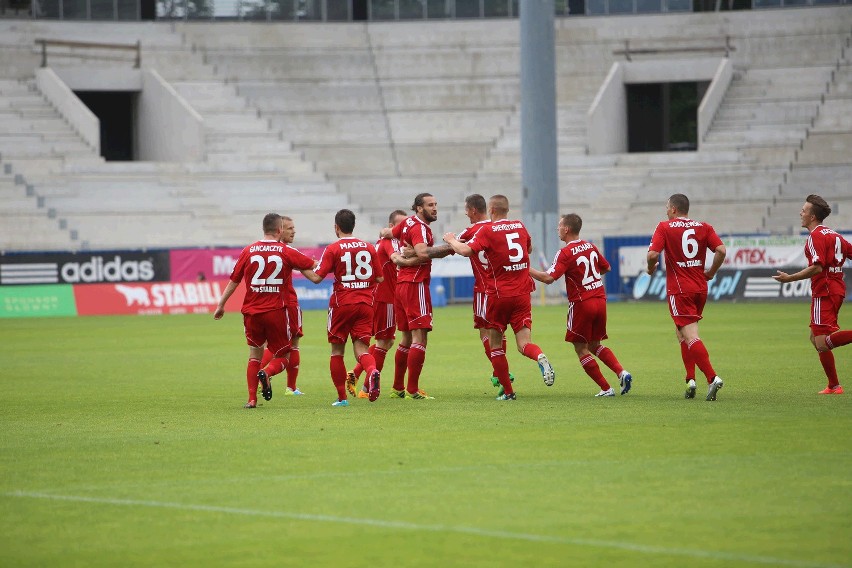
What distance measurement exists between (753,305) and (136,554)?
107ft

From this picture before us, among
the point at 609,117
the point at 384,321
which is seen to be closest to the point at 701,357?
the point at 384,321

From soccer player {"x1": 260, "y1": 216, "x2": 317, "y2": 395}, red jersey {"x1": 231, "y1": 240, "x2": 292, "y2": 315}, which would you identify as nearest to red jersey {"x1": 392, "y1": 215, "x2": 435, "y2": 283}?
soccer player {"x1": 260, "y1": 216, "x2": 317, "y2": 395}

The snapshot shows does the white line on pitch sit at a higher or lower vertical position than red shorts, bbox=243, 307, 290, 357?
lower

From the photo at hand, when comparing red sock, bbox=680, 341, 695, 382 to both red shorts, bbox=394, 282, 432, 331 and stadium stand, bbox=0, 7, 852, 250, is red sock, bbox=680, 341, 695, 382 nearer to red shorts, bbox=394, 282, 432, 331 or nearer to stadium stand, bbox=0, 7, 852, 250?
red shorts, bbox=394, 282, 432, 331

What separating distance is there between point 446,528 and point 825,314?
827 cm

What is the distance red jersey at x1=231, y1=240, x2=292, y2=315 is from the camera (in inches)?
566

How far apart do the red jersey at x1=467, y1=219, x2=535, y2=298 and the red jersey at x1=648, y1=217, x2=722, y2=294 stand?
4.60 feet

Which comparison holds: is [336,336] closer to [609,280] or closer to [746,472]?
[746,472]

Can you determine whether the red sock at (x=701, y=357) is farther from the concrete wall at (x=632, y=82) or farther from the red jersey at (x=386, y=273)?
the concrete wall at (x=632, y=82)

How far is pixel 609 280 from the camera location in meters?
44.3

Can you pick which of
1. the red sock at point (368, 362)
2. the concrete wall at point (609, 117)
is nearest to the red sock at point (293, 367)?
the red sock at point (368, 362)

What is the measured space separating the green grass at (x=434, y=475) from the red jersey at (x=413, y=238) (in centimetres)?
137

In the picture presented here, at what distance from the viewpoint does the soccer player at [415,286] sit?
14602 mm

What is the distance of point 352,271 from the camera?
14625mm
